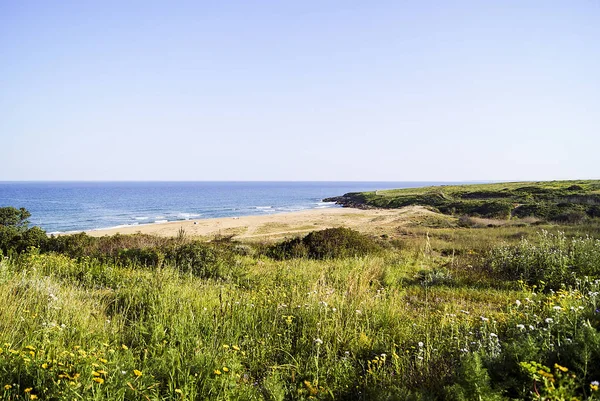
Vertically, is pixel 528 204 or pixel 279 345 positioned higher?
pixel 528 204

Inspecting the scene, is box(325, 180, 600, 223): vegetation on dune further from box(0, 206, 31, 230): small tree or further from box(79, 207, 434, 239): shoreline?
box(0, 206, 31, 230): small tree

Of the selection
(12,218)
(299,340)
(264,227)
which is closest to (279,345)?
(299,340)

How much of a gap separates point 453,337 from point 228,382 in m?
2.99

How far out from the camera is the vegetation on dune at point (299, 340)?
3299mm

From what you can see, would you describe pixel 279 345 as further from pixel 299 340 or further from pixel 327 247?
pixel 327 247

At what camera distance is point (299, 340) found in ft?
16.5

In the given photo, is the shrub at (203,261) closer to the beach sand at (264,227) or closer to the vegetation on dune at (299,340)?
the vegetation on dune at (299,340)

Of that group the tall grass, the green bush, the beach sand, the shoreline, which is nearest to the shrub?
the tall grass

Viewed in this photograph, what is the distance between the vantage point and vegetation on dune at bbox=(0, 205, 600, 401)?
130 inches

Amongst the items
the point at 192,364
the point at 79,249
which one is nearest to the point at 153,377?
the point at 192,364

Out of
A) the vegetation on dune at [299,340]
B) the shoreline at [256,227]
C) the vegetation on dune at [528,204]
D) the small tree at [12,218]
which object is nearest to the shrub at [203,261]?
the vegetation on dune at [299,340]

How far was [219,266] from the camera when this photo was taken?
10711mm

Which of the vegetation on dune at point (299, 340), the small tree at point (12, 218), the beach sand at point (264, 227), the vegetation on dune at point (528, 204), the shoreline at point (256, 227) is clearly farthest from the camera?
the shoreline at point (256, 227)

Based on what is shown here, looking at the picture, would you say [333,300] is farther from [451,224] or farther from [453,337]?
[451,224]
